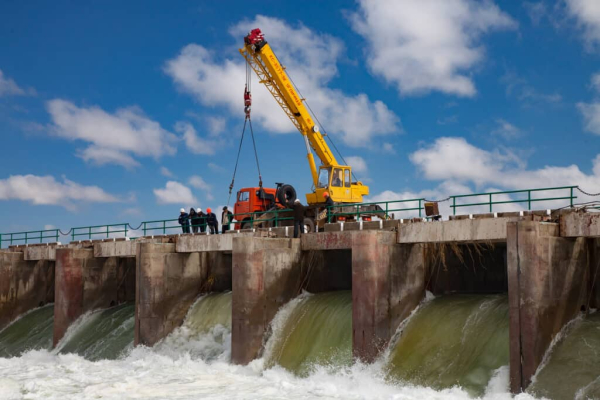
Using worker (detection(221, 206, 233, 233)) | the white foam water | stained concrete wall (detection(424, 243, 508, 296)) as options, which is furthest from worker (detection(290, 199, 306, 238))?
worker (detection(221, 206, 233, 233))

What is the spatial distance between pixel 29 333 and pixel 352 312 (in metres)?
20.3

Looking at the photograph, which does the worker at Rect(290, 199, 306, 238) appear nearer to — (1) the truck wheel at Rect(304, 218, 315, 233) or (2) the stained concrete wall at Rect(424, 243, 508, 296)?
(1) the truck wheel at Rect(304, 218, 315, 233)

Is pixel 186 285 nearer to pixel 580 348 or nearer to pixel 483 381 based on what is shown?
pixel 483 381

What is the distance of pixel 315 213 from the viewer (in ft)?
A: 88.8

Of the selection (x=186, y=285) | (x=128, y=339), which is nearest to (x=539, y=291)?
(x=186, y=285)

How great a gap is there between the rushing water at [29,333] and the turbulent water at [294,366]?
5535 millimetres

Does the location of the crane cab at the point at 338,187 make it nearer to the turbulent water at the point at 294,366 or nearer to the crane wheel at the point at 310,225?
the crane wheel at the point at 310,225

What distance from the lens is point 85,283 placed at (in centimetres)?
3019

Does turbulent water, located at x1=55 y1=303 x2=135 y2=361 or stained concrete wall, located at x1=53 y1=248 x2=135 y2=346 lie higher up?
stained concrete wall, located at x1=53 y1=248 x2=135 y2=346

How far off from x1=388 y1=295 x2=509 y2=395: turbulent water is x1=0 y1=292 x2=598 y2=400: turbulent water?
35mm

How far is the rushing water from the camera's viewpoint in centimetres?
3017

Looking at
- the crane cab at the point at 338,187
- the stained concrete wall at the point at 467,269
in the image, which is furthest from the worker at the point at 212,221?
the stained concrete wall at the point at 467,269

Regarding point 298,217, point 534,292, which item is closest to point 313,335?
point 298,217

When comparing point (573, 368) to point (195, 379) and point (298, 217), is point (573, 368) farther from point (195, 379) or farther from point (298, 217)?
point (195, 379)
